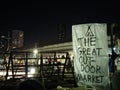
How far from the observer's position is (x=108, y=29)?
716 cm

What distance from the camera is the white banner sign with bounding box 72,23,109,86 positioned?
691 cm

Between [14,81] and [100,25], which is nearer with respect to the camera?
[100,25]

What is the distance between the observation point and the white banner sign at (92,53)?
6910mm

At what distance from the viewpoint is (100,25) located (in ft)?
22.6

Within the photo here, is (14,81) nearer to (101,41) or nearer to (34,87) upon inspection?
(34,87)

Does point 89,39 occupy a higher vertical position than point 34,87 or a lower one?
higher

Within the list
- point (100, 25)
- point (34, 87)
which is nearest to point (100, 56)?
point (100, 25)

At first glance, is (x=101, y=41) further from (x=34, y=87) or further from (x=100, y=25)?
(x=34, y=87)

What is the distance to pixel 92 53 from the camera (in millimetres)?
7043

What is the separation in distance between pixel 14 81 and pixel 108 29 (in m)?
5.44

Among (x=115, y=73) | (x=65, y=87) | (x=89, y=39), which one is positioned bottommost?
(x=65, y=87)

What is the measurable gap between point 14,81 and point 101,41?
537 centimetres

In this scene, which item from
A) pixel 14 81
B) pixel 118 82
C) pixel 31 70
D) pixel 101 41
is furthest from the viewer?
pixel 31 70

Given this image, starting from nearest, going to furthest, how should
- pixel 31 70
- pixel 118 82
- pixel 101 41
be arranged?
pixel 101 41 → pixel 118 82 → pixel 31 70
